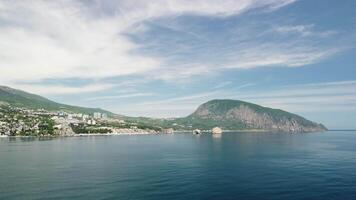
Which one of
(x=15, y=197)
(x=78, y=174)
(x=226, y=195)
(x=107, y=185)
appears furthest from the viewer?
(x=78, y=174)

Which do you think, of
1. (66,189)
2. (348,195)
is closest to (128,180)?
(66,189)

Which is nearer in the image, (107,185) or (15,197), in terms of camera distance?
(15,197)

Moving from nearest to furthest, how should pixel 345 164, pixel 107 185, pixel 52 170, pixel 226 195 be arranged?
pixel 226 195 < pixel 107 185 < pixel 52 170 < pixel 345 164

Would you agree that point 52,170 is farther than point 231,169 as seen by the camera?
No

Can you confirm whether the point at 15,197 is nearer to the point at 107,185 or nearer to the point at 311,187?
the point at 107,185

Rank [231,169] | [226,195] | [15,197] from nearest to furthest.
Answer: [15,197], [226,195], [231,169]

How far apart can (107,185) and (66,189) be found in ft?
38.7

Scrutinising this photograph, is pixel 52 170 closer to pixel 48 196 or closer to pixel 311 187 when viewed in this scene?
pixel 48 196

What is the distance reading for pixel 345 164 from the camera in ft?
499

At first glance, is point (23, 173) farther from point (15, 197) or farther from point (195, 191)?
point (195, 191)

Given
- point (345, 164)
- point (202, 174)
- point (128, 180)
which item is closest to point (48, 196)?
point (128, 180)

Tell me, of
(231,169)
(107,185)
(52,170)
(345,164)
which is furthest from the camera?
(345,164)

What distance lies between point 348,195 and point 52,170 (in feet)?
331

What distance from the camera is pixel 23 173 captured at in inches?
4788
